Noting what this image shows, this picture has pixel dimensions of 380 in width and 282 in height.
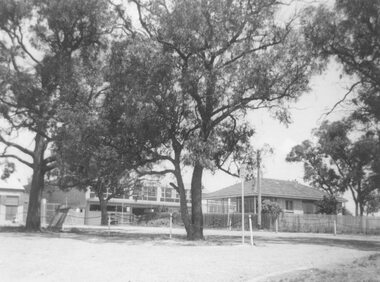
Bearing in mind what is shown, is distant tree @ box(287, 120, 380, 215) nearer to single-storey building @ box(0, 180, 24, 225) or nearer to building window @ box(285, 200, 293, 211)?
building window @ box(285, 200, 293, 211)

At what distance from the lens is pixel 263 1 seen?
72.3ft

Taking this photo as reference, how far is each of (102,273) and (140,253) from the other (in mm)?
4316

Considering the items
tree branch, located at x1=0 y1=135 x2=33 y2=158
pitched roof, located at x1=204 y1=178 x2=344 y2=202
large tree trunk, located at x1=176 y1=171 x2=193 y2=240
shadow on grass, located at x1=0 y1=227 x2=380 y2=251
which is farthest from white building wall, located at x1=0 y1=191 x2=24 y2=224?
large tree trunk, located at x1=176 y1=171 x2=193 y2=240

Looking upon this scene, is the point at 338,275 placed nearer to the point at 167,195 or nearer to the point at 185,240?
the point at 185,240

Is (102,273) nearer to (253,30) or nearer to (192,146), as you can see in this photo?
(192,146)

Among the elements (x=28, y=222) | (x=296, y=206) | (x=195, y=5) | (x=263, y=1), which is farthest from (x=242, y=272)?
(x=296, y=206)

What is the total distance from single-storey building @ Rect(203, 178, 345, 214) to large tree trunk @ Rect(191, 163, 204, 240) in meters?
32.0

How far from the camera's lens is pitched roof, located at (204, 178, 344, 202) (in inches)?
2242

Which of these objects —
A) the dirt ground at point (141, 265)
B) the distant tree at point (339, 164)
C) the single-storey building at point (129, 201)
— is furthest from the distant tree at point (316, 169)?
the dirt ground at point (141, 265)

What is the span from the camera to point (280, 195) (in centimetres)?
5678

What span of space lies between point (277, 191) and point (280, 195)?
84cm

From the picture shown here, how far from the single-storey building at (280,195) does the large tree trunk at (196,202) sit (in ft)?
105

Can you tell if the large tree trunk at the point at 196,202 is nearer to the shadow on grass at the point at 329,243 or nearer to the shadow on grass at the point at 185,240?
the shadow on grass at the point at 185,240

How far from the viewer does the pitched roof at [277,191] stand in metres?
56.9
